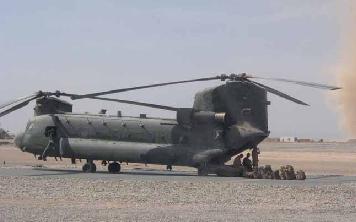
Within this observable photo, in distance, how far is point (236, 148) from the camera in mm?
30625

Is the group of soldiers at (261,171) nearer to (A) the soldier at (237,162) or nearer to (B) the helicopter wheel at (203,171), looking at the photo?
(A) the soldier at (237,162)

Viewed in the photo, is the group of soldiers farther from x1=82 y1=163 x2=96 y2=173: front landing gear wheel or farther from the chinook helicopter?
x1=82 y1=163 x2=96 y2=173: front landing gear wheel

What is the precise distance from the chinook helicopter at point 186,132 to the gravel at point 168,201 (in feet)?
23.1

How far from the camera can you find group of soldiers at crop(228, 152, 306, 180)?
27.2 metres

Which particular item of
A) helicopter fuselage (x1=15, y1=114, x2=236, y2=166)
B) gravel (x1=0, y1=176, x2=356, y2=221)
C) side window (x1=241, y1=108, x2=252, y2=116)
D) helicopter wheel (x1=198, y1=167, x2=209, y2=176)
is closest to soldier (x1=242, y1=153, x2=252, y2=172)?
helicopter fuselage (x1=15, y1=114, x2=236, y2=166)

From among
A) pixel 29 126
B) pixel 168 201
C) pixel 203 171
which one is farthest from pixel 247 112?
pixel 168 201

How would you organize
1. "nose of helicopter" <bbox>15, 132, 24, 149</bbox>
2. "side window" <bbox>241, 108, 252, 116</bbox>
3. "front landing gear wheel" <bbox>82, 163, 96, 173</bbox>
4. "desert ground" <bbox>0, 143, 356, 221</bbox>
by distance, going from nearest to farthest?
"desert ground" <bbox>0, 143, 356, 221</bbox> → "side window" <bbox>241, 108, 252, 116</bbox> → "front landing gear wheel" <bbox>82, 163, 96, 173</bbox> → "nose of helicopter" <bbox>15, 132, 24, 149</bbox>

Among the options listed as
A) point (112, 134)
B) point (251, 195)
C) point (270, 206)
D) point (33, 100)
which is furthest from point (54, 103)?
point (270, 206)

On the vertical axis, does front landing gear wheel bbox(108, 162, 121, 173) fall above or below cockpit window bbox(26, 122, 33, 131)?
below

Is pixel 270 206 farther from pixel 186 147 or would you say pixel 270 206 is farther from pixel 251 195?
pixel 186 147

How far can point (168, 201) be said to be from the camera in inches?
698

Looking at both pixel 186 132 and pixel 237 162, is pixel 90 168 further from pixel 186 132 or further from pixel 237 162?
pixel 237 162

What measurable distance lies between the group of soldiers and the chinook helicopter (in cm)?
43

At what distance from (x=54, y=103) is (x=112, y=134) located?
14.7 ft
